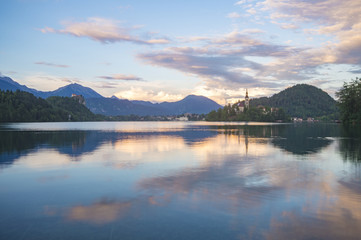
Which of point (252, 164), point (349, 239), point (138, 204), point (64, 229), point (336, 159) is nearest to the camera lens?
point (349, 239)

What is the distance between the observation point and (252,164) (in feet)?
79.5

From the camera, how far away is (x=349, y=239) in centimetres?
902

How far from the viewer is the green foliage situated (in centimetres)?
12466

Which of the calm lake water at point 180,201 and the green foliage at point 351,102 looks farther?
the green foliage at point 351,102

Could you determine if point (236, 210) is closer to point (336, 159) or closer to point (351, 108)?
point (336, 159)

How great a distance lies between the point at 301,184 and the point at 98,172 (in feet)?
45.9

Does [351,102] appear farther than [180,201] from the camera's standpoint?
Yes

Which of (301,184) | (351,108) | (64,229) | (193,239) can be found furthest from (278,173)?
(351,108)

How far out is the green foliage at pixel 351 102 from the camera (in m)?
125

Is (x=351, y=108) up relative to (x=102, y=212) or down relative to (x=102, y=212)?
up

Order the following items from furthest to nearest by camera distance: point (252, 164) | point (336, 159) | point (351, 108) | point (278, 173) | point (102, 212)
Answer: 1. point (351, 108)
2. point (336, 159)
3. point (252, 164)
4. point (278, 173)
5. point (102, 212)

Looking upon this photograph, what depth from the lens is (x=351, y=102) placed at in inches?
5059

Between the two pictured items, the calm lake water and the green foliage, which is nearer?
the calm lake water

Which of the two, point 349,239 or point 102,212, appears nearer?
point 349,239
